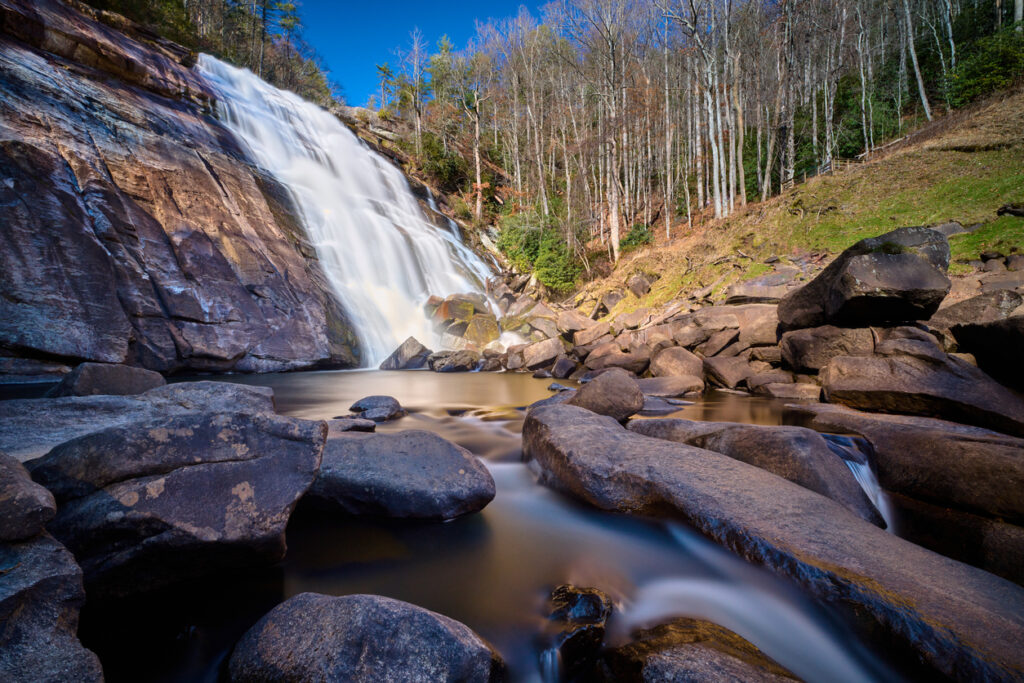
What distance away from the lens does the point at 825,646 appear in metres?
1.90

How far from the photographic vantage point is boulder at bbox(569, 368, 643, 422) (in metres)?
5.56

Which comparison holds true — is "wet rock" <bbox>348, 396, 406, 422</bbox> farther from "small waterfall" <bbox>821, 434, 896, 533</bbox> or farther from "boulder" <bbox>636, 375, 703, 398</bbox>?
"small waterfall" <bbox>821, 434, 896, 533</bbox>

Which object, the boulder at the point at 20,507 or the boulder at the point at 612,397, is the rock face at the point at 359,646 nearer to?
the boulder at the point at 20,507

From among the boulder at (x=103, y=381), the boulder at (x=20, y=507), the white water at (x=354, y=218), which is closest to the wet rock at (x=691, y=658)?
the boulder at (x=20, y=507)

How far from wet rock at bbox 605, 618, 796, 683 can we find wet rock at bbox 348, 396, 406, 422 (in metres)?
5.59

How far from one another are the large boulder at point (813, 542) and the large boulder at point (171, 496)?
2.35m

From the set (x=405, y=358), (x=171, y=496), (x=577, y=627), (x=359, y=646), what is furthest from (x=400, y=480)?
(x=405, y=358)

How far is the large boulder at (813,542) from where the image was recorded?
1.65 meters

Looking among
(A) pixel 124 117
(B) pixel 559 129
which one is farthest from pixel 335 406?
(B) pixel 559 129

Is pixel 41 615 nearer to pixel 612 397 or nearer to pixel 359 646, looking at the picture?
pixel 359 646

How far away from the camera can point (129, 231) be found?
9.16m

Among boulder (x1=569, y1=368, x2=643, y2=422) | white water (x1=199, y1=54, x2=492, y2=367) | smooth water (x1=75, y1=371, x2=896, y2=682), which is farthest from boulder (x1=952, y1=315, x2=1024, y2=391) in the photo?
white water (x1=199, y1=54, x2=492, y2=367)

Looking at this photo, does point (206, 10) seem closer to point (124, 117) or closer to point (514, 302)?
point (124, 117)

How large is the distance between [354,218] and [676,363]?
1537cm
